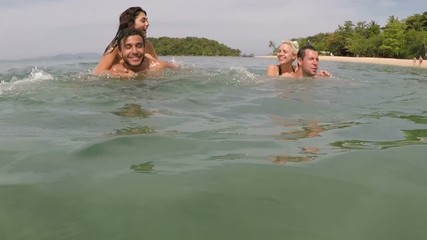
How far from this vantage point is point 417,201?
1973mm

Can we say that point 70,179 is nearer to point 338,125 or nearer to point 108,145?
point 108,145

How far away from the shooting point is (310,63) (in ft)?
26.1

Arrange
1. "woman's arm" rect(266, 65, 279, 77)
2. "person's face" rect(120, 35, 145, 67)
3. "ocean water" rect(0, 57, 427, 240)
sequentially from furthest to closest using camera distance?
"woman's arm" rect(266, 65, 279, 77) < "person's face" rect(120, 35, 145, 67) < "ocean water" rect(0, 57, 427, 240)

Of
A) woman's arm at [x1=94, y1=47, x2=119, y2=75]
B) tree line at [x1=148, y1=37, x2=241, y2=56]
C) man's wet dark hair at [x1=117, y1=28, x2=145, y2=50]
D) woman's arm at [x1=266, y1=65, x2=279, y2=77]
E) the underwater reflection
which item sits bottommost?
the underwater reflection

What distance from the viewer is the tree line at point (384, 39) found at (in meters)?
43.9

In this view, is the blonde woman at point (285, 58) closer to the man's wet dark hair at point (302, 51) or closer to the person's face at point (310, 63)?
the man's wet dark hair at point (302, 51)

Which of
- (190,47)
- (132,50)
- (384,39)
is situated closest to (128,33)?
(132,50)

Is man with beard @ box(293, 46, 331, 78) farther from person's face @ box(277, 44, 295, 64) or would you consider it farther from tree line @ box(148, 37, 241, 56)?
tree line @ box(148, 37, 241, 56)

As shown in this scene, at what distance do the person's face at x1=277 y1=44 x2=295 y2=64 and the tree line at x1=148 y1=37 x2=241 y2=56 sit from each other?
96.6 meters

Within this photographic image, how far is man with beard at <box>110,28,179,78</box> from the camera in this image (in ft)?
21.6

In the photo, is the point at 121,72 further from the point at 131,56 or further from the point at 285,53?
the point at 285,53

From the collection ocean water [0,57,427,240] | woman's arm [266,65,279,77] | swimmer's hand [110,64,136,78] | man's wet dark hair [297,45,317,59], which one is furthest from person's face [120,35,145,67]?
man's wet dark hair [297,45,317,59]

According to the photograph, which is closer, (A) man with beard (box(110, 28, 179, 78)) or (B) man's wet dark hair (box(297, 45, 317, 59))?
(A) man with beard (box(110, 28, 179, 78))

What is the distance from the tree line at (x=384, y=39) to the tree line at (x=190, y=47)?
39082 mm
